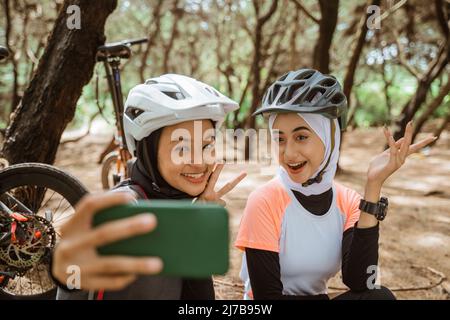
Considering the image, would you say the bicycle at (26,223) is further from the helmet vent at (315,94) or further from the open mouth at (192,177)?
the helmet vent at (315,94)

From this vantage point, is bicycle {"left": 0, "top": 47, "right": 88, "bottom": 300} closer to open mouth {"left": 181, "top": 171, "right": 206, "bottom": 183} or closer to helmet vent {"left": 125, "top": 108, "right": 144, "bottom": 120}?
→ helmet vent {"left": 125, "top": 108, "right": 144, "bottom": 120}

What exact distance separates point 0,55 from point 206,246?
2368 mm

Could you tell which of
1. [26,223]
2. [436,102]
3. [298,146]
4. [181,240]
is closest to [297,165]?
[298,146]

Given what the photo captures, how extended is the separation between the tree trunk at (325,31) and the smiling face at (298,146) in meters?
4.25

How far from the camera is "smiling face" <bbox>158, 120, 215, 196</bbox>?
1535 millimetres

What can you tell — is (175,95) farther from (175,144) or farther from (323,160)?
(323,160)

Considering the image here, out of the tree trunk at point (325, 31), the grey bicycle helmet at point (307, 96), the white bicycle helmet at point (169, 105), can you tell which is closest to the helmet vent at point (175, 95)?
the white bicycle helmet at point (169, 105)

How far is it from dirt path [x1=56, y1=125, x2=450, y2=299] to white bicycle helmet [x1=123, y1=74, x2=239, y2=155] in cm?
157

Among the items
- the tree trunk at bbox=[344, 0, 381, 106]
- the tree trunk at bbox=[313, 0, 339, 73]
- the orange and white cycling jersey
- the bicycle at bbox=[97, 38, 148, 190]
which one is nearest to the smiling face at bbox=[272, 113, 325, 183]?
the orange and white cycling jersey

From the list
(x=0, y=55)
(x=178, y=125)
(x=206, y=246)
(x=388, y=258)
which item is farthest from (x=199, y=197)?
(x=388, y=258)

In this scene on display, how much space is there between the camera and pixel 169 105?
5.01 ft

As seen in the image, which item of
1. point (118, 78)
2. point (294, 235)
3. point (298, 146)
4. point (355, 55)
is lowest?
point (294, 235)

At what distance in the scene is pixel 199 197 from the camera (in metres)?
1.55

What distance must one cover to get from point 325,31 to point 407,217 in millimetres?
2698
